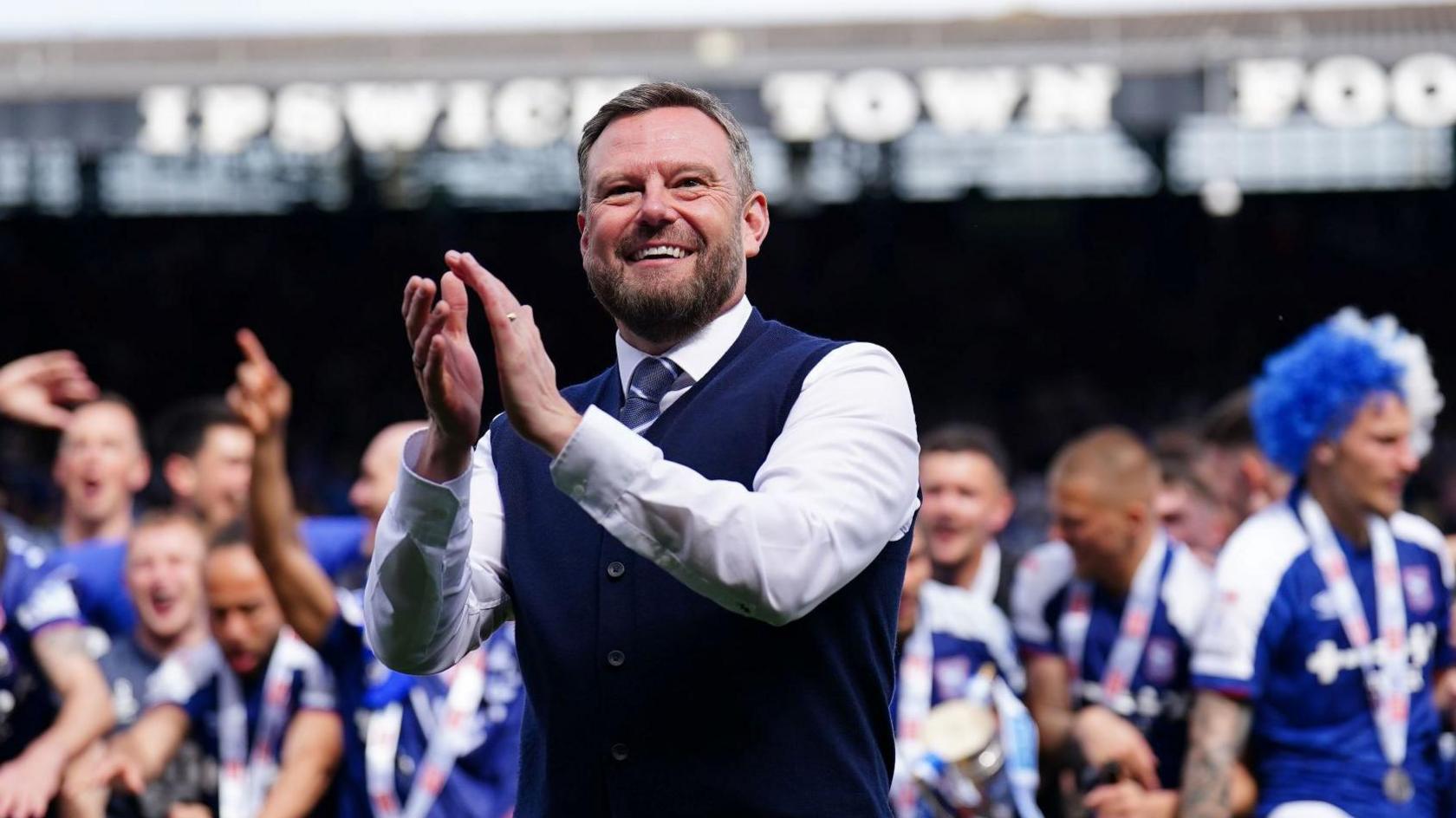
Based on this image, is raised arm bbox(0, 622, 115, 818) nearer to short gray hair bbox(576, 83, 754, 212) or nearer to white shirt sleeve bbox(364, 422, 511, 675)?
white shirt sleeve bbox(364, 422, 511, 675)

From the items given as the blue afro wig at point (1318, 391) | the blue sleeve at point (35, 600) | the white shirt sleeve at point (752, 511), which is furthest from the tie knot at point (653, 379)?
the blue sleeve at point (35, 600)

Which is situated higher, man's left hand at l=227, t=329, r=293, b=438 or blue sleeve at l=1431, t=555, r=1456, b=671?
man's left hand at l=227, t=329, r=293, b=438

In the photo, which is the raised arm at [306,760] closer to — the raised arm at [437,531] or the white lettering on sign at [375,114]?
the raised arm at [437,531]

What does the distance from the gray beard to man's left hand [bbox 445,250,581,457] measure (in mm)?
324

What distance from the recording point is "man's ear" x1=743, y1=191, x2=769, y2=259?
3170mm

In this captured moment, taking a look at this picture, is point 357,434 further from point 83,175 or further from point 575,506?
point 575,506

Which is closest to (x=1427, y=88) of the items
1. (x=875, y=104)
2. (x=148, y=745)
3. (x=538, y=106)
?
(x=875, y=104)

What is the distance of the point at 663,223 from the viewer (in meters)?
2.97

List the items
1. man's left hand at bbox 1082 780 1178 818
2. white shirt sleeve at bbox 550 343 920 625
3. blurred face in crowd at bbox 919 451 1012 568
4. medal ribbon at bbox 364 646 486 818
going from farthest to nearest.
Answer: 1. blurred face in crowd at bbox 919 451 1012 568
2. medal ribbon at bbox 364 646 486 818
3. man's left hand at bbox 1082 780 1178 818
4. white shirt sleeve at bbox 550 343 920 625

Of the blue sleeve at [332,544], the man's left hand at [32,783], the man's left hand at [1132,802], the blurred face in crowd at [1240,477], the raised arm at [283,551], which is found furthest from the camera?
the blurred face in crowd at [1240,477]

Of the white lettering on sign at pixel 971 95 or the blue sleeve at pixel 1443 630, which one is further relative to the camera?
the white lettering on sign at pixel 971 95

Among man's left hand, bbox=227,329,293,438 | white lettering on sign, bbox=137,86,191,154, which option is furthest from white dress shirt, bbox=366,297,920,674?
white lettering on sign, bbox=137,86,191,154

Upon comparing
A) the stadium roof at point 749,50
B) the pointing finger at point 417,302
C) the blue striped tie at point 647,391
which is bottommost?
the blue striped tie at point 647,391

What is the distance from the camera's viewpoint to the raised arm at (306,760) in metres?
6.36
